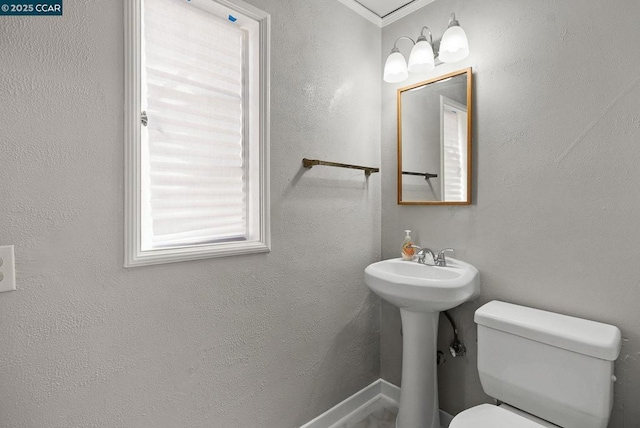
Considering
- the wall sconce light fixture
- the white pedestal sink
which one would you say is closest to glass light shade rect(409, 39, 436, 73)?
the wall sconce light fixture

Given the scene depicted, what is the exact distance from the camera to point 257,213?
148cm

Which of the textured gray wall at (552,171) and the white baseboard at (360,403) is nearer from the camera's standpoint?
the textured gray wall at (552,171)

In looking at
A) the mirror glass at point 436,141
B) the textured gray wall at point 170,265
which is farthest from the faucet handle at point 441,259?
the textured gray wall at point 170,265

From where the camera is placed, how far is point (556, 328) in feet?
3.92

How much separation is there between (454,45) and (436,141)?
0.47 meters

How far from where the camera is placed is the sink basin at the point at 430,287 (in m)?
1.34

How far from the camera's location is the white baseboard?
1737 mm

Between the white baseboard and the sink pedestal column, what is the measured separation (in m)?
0.25

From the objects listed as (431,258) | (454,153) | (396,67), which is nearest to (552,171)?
(454,153)

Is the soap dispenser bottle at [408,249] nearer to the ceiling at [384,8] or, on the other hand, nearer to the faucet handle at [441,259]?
the faucet handle at [441,259]

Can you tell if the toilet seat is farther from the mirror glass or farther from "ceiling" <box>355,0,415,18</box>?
"ceiling" <box>355,0,415,18</box>

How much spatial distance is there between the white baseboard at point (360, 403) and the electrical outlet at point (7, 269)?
1407 millimetres

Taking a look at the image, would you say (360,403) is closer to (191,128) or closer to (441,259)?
(441,259)

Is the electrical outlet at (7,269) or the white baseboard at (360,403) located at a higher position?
the electrical outlet at (7,269)
